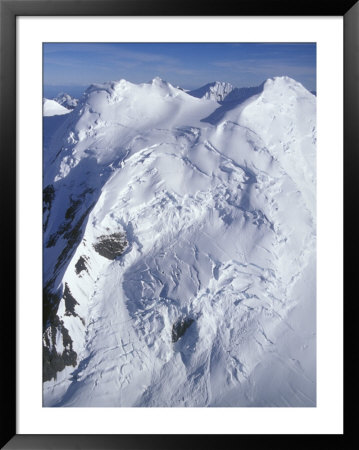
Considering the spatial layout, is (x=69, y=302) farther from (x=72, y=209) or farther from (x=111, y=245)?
(x=72, y=209)

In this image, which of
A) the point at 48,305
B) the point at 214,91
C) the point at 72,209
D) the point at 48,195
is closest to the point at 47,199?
the point at 48,195

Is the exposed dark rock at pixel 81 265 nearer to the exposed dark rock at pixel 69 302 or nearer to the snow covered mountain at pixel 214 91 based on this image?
the exposed dark rock at pixel 69 302

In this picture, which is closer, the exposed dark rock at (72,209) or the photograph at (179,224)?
the photograph at (179,224)

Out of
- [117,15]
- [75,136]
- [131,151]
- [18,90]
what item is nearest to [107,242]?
[131,151]

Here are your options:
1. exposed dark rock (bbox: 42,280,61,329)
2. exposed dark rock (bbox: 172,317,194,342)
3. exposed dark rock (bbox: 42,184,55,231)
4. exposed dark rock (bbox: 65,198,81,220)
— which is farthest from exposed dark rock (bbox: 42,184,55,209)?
exposed dark rock (bbox: 172,317,194,342)

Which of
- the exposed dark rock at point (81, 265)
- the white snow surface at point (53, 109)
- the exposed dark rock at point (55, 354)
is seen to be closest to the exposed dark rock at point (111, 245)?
the exposed dark rock at point (81, 265)
